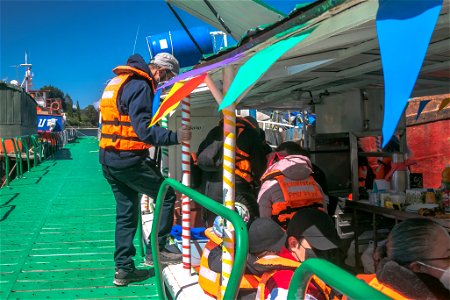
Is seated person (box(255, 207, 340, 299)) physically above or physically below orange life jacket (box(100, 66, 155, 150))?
below

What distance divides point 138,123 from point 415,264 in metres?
2.49

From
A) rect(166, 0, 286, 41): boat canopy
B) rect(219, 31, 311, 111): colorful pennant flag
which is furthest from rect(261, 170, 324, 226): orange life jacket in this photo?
rect(166, 0, 286, 41): boat canopy

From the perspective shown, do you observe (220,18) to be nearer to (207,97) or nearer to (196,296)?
(207,97)

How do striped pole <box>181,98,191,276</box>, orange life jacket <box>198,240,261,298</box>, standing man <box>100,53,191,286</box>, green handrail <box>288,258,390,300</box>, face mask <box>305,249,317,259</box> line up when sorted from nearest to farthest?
green handrail <box>288,258,390,300</box> → face mask <box>305,249,317,259</box> → orange life jacket <box>198,240,261,298</box> → striped pole <box>181,98,191,276</box> → standing man <box>100,53,191,286</box>

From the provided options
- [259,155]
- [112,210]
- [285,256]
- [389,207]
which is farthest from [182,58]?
[285,256]

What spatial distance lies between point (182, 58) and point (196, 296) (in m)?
5.22

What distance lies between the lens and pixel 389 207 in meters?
3.51

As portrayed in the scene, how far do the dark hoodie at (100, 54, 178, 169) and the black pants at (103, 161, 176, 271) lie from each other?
0.26 ft

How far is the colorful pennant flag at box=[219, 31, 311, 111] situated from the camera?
1.62m

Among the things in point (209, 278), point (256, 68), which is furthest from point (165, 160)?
point (256, 68)

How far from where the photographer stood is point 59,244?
5.46 metres

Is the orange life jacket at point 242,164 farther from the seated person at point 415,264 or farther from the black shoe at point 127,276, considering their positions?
the seated person at point 415,264

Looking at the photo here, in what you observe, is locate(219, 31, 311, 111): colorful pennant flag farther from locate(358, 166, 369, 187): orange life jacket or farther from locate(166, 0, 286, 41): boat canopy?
locate(358, 166, 369, 187): orange life jacket

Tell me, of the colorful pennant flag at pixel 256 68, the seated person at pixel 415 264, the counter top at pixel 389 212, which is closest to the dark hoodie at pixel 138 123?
the counter top at pixel 389 212
